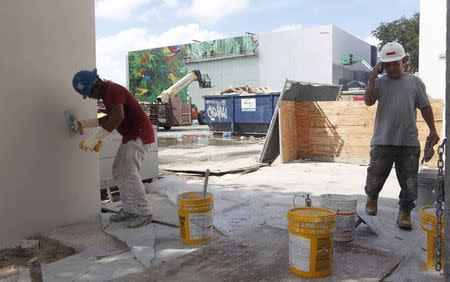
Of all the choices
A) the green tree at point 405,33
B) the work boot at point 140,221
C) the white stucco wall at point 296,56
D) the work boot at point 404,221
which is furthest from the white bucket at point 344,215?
the green tree at point 405,33

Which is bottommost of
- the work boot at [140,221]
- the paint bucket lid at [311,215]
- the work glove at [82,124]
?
the work boot at [140,221]

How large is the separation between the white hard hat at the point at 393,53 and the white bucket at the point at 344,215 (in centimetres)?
138

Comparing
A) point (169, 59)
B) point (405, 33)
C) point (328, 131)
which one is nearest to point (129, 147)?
point (328, 131)

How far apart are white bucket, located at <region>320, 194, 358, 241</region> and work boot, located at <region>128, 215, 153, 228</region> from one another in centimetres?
182

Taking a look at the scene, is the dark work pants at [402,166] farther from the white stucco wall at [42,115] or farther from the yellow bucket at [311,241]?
the white stucco wall at [42,115]

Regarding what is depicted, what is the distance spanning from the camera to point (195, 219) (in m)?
3.67

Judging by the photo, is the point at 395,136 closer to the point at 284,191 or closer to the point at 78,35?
the point at 284,191

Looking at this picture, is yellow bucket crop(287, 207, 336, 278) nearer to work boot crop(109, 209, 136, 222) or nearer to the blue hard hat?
A: work boot crop(109, 209, 136, 222)

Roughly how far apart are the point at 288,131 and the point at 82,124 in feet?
18.9

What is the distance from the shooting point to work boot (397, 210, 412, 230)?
400 centimetres

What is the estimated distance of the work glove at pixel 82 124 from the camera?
430 cm

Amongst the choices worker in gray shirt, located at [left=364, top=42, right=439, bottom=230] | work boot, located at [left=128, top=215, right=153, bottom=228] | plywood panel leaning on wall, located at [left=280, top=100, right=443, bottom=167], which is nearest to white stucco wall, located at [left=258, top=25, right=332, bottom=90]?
plywood panel leaning on wall, located at [left=280, top=100, right=443, bottom=167]

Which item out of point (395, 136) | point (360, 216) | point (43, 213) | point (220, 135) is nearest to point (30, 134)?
point (43, 213)

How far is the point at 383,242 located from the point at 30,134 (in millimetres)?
3402
